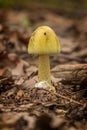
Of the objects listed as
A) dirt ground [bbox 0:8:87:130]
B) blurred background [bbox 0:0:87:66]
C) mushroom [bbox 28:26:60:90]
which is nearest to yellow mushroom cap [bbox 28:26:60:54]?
mushroom [bbox 28:26:60:90]

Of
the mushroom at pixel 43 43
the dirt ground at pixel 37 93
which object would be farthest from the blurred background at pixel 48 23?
the mushroom at pixel 43 43

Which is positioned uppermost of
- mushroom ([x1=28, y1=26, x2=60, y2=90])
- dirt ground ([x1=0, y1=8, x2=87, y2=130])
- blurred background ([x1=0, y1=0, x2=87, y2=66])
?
blurred background ([x1=0, y1=0, x2=87, y2=66])

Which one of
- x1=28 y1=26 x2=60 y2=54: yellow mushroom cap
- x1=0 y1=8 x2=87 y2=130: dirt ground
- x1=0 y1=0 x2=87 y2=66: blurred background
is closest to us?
x1=0 y1=8 x2=87 y2=130: dirt ground

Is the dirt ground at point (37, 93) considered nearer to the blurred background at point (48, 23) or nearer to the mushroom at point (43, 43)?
the blurred background at point (48, 23)

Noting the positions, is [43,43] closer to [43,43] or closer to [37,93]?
[43,43]

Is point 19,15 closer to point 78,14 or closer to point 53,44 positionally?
point 78,14

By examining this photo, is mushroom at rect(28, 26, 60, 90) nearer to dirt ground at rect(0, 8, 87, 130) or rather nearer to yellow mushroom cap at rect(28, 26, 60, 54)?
yellow mushroom cap at rect(28, 26, 60, 54)

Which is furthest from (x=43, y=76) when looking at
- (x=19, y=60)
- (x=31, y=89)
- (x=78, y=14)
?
(x=78, y=14)

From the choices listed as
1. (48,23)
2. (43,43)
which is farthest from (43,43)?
(48,23)

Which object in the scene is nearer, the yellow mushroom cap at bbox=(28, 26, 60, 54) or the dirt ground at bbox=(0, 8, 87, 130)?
the dirt ground at bbox=(0, 8, 87, 130)
